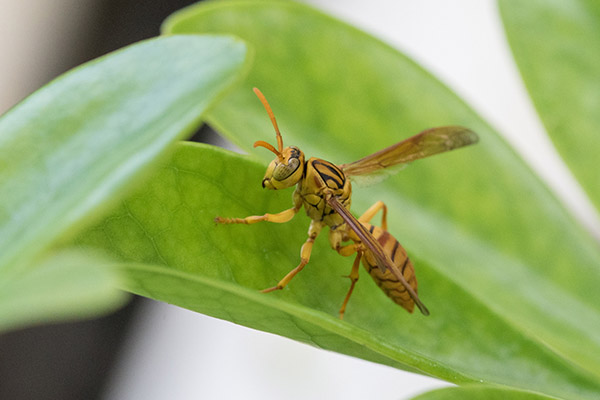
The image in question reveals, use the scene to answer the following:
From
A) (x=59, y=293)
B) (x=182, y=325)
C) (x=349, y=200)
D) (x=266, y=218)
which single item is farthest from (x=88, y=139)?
(x=182, y=325)

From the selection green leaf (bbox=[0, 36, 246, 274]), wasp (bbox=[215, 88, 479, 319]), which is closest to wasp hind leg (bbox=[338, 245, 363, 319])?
wasp (bbox=[215, 88, 479, 319])

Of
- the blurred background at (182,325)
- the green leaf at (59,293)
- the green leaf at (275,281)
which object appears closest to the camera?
the green leaf at (59,293)

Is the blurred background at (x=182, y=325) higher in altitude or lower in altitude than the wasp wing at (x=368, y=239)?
lower

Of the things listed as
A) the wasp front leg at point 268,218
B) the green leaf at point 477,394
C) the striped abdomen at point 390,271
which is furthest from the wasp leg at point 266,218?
the green leaf at point 477,394

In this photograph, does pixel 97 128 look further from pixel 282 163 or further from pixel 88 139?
pixel 282 163

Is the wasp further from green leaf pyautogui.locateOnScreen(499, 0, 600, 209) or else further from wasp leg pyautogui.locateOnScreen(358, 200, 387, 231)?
green leaf pyautogui.locateOnScreen(499, 0, 600, 209)

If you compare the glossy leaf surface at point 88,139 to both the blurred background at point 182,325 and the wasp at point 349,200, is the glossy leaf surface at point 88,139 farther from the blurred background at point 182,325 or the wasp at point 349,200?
the blurred background at point 182,325

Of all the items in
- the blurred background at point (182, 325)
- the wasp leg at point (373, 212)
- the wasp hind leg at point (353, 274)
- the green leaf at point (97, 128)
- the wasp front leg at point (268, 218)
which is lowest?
the blurred background at point (182, 325)
